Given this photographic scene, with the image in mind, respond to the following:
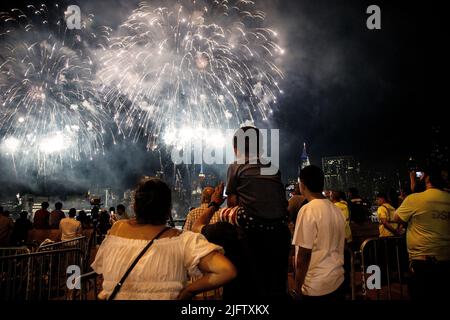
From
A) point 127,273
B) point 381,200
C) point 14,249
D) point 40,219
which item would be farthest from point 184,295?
point 40,219

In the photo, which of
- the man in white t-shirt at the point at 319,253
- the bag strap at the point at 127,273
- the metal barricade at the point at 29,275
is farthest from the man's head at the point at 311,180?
the metal barricade at the point at 29,275

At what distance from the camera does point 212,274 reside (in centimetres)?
237

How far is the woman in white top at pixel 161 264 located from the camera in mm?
2385

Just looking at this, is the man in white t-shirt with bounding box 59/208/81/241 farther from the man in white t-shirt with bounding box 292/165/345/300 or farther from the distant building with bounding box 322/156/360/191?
the distant building with bounding box 322/156/360/191

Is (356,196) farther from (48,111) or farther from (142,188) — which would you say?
(48,111)

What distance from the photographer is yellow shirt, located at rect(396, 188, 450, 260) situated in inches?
178

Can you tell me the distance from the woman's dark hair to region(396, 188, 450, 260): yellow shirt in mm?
4099

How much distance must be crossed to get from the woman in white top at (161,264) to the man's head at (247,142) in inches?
54.1

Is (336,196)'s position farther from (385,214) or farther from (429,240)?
(429,240)

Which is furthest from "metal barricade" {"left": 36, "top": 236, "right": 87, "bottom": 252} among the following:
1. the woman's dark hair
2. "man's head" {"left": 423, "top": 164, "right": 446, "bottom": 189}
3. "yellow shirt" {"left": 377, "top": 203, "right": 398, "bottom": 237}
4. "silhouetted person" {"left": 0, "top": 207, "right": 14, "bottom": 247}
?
"yellow shirt" {"left": 377, "top": 203, "right": 398, "bottom": 237}

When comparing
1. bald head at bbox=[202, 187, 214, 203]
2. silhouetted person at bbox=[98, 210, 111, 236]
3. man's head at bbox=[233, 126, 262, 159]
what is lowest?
silhouetted person at bbox=[98, 210, 111, 236]

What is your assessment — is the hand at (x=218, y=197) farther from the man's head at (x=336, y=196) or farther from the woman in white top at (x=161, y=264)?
the man's head at (x=336, y=196)
